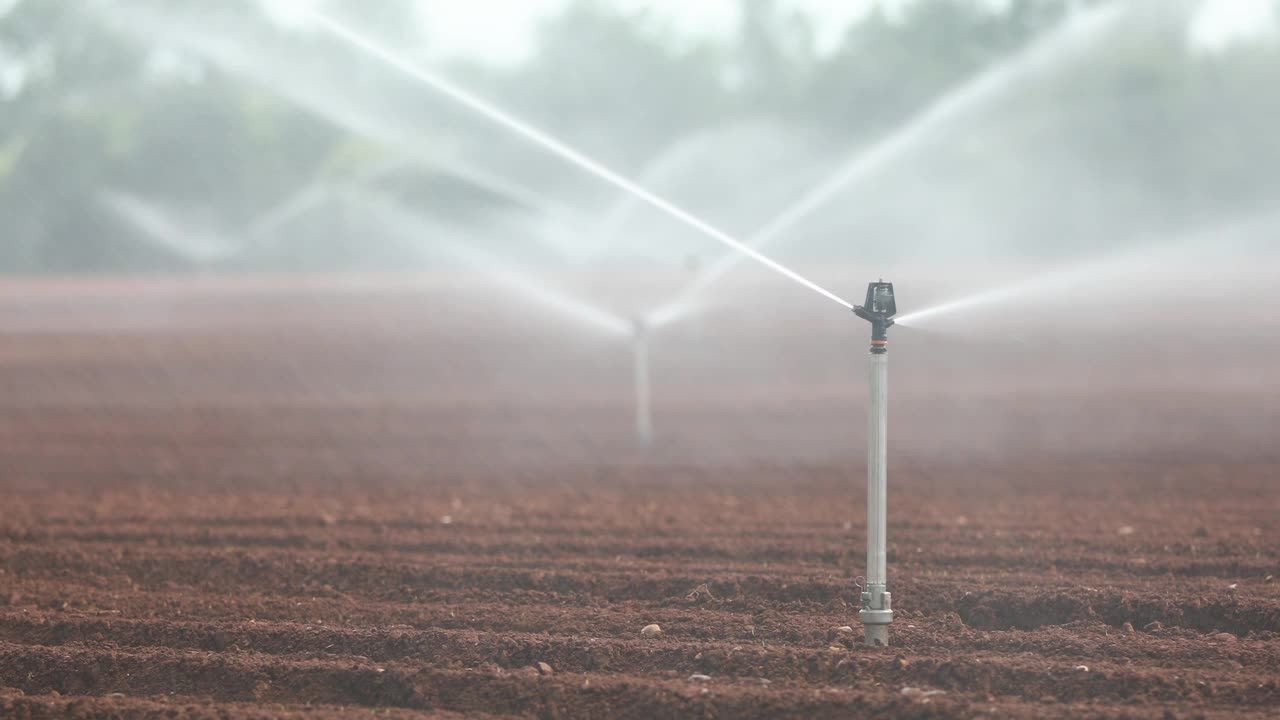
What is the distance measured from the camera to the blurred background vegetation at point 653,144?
2386cm

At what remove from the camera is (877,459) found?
5195 mm

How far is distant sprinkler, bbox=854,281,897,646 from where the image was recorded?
514cm

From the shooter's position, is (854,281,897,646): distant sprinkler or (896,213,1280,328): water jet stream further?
(896,213,1280,328): water jet stream

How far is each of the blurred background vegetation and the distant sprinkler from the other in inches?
667

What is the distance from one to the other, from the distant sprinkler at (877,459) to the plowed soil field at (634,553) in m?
0.24

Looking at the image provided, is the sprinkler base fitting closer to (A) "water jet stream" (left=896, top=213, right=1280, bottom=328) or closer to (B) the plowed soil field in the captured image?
(B) the plowed soil field

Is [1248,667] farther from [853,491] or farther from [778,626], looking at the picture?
[853,491]

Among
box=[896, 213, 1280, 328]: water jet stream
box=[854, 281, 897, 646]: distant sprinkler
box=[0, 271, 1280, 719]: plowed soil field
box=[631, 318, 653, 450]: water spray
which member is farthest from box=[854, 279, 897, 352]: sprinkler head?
box=[896, 213, 1280, 328]: water jet stream

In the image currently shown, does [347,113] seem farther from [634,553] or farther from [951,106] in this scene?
[634,553]

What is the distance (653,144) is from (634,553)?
24257 millimetres

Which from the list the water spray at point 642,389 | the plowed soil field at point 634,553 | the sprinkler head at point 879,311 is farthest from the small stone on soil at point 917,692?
the water spray at point 642,389

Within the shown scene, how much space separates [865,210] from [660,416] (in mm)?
12640

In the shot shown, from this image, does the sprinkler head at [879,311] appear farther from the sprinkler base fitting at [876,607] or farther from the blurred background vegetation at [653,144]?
the blurred background vegetation at [653,144]

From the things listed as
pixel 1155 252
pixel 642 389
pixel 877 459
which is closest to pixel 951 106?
pixel 1155 252
